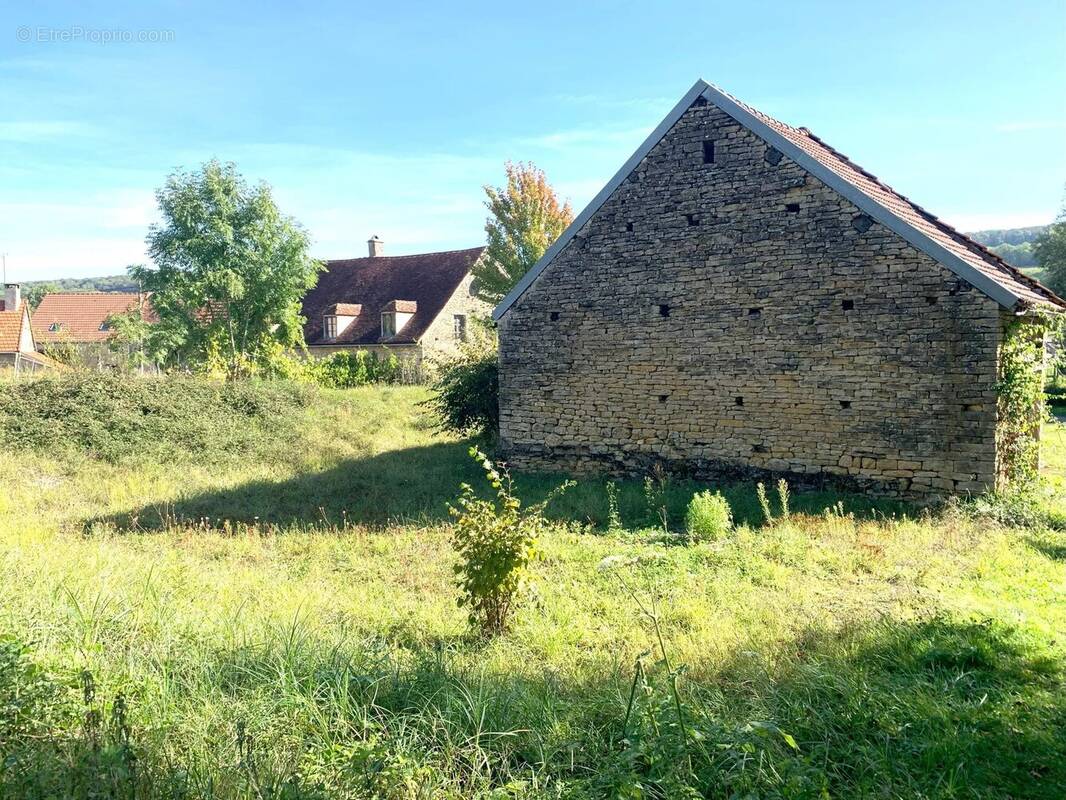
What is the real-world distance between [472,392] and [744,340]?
6.26 metres

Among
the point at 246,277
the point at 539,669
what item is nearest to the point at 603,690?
the point at 539,669

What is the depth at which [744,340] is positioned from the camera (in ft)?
37.4

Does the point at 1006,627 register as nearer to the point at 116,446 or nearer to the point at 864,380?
the point at 864,380

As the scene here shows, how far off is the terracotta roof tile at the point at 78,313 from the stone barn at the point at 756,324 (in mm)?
43955

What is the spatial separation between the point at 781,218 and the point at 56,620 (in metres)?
10.4

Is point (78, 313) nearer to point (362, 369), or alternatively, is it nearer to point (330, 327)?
point (330, 327)

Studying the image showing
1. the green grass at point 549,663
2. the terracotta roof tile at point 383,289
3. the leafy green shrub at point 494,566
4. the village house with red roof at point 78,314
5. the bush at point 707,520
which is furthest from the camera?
the village house with red roof at point 78,314

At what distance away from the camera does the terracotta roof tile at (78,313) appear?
1847 inches

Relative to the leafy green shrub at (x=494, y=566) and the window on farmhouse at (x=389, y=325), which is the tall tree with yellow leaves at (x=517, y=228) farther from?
the leafy green shrub at (x=494, y=566)

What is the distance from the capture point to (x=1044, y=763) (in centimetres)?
351

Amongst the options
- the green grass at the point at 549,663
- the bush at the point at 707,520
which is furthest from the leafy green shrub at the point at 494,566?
the bush at the point at 707,520

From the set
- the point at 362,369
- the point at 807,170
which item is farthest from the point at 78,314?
the point at 807,170

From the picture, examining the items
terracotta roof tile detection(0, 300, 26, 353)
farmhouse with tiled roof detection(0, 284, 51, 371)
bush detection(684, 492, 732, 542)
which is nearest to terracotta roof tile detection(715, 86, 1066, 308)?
bush detection(684, 492, 732, 542)

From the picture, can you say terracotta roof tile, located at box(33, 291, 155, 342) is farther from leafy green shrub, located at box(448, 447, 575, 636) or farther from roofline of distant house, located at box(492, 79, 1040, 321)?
leafy green shrub, located at box(448, 447, 575, 636)
